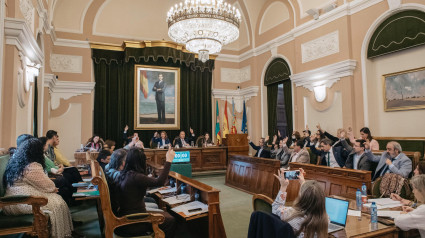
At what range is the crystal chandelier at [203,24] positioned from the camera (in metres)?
5.27

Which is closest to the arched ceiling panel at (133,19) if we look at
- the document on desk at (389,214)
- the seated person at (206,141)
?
the seated person at (206,141)

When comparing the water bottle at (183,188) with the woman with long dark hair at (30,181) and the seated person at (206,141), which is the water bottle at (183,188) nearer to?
the woman with long dark hair at (30,181)

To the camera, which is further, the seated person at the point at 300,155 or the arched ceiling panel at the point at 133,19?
the arched ceiling panel at the point at 133,19

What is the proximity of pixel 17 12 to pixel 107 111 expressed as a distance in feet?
18.1

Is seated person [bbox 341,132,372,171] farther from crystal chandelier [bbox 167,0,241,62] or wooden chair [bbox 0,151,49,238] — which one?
wooden chair [bbox 0,151,49,238]

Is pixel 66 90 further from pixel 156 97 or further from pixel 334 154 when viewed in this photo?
pixel 334 154

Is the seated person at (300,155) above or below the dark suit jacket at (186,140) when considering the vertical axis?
below

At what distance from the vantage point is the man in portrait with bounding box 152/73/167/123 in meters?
9.70

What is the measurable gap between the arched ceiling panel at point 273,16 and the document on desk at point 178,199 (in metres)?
7.11

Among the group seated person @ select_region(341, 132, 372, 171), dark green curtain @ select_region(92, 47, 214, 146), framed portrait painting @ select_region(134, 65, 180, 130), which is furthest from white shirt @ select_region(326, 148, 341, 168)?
framed portrait painting @ select_region(134, 65, 180, 130)

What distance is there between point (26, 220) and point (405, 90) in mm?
6702

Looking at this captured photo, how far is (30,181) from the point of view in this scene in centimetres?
283

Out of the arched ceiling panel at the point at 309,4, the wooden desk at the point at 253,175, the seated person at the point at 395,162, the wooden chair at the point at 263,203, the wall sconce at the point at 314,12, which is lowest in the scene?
the wooden desk at the point at 253,175

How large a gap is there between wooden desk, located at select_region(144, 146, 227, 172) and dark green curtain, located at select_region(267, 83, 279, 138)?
181 centimetres
